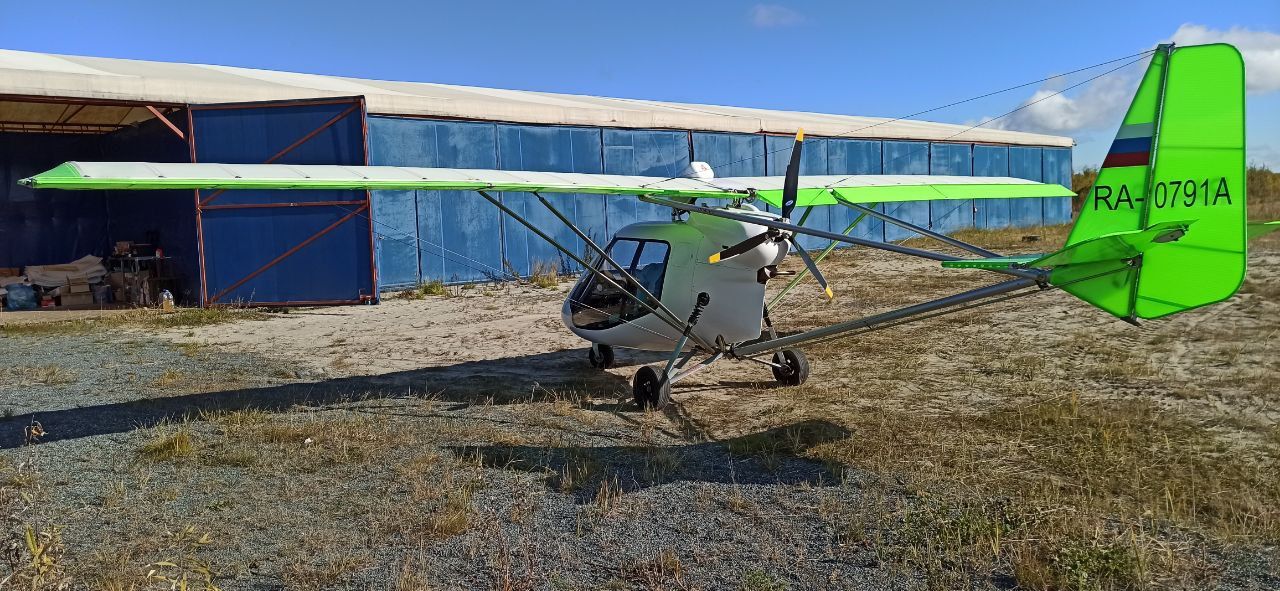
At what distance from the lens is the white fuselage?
9.68 m

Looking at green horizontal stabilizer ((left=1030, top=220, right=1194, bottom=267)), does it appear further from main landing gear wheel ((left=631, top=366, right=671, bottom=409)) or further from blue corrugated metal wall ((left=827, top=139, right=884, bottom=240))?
blue corrugated metal wall ((left=827, top=139, right=884, bottom=240))

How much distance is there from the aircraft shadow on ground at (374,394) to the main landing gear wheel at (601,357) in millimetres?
189

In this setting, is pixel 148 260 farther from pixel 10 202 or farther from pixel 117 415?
pixel 117 415

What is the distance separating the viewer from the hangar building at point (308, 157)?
67.9ft

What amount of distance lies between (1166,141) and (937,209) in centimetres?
3098

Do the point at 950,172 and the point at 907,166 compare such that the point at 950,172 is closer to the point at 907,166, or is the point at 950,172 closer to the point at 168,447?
the point at 907,166

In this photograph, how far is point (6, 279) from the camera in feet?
80.5

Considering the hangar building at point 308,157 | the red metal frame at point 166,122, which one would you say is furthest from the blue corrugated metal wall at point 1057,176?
the red metal frame at point 166,122

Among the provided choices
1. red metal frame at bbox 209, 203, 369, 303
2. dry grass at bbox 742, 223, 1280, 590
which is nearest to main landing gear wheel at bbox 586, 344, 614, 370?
dry grass at bbox 742, 223, 1280, 590

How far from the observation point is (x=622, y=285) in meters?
10.8

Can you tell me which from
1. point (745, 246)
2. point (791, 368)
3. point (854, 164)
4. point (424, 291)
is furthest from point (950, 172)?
point (745, 246)

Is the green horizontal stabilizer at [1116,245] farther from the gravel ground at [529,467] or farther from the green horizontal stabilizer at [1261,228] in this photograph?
the gravel ground at [529,467]

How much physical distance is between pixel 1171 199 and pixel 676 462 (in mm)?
4245

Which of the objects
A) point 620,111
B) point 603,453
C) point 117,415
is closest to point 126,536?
point 603,453
